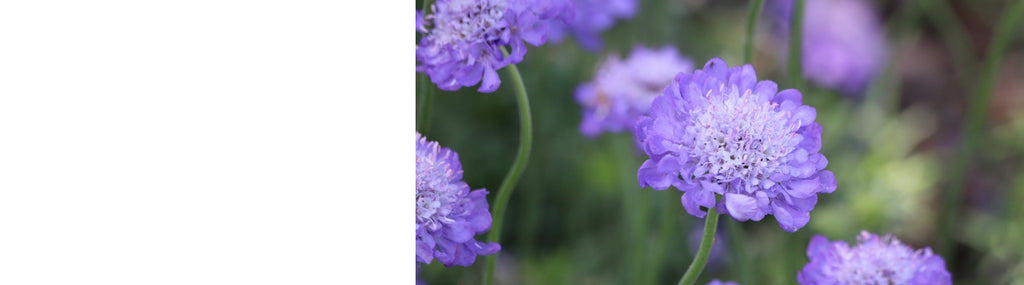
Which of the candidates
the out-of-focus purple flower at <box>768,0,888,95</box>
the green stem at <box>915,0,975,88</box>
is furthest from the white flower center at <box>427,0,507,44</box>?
the out-of-focus purple flower at <box>768,0,888,95</box>

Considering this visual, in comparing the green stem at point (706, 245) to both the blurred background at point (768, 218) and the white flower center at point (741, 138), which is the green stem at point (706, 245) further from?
the blurred background at point (768, 218)

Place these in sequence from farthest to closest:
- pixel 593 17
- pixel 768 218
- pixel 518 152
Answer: pixel 768 218 < pixel 593 17 < pixel 518 152

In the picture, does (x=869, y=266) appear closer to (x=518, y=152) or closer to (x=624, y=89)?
(x=518, y=152)

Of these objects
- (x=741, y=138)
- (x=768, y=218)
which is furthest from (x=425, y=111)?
(x=768, y=218)

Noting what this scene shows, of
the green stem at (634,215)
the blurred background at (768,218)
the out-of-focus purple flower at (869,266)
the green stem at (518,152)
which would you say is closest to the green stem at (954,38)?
the blurred background at (768,218)

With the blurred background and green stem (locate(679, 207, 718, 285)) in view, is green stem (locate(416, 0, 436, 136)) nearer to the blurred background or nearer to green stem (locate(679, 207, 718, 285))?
green stem (locate(679, 207, 718, 285))
